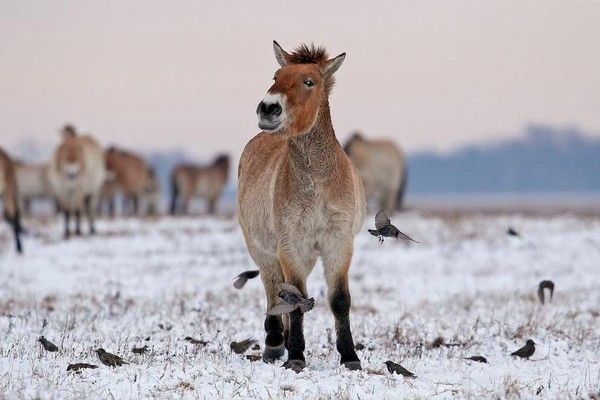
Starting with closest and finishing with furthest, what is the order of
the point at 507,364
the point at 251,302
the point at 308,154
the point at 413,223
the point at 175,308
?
the point at 308,154 → the point at 507,364 → the point at 175,308 → the point at 251,302 → the point at 413,223

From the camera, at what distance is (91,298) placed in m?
11.3

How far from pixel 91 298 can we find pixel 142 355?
475cm

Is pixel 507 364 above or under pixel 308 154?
under

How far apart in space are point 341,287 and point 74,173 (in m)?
16.0

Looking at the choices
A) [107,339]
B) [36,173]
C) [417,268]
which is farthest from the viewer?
[36,173]

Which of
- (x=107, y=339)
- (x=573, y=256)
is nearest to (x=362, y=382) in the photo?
(x=107, y=339)

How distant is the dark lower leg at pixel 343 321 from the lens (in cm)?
646

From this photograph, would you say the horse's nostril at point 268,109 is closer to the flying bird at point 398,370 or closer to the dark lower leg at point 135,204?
the flying bird at point 398,370

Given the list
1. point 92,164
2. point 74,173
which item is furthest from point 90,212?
point 74,173

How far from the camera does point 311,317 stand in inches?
388

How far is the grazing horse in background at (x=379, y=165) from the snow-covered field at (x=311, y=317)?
8177mm

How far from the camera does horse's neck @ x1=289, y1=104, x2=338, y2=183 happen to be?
6.36 m

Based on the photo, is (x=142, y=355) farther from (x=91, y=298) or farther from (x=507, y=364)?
(x=91, y=298)

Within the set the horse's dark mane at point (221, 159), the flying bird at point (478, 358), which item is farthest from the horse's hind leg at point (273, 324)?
the horse's dark mane at point (221, 159)
